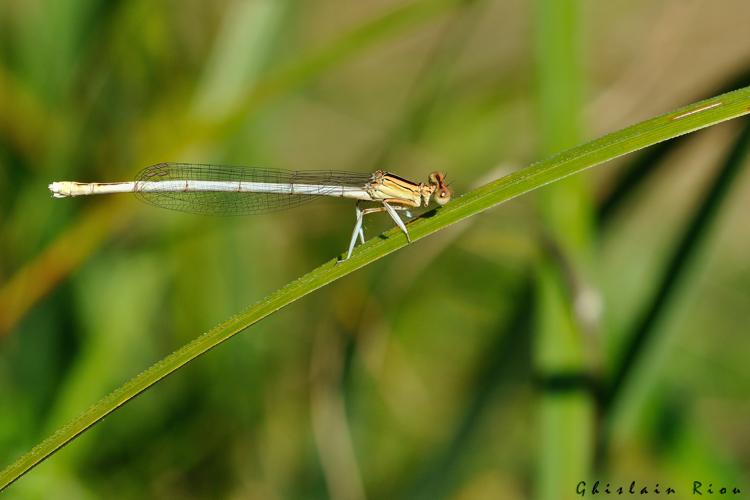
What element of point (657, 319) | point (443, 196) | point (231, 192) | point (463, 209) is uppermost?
point (231, 192)

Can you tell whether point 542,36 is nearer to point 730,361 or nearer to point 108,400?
point 108,400

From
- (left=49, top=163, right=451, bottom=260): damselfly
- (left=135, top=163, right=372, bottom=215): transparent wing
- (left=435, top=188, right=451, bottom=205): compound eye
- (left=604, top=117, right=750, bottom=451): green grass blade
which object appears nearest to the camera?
(left=604, top=117, right=750, bottom=451): green grass blade

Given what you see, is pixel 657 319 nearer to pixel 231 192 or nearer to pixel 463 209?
pixel 463 209

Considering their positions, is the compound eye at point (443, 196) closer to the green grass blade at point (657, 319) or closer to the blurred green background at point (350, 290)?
the blurred green background at point (350, 290)

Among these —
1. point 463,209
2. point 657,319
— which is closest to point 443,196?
point 657,319

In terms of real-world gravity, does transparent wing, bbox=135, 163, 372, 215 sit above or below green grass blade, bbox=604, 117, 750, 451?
above

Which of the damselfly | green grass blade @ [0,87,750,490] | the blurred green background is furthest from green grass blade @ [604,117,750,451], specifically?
the damselfly

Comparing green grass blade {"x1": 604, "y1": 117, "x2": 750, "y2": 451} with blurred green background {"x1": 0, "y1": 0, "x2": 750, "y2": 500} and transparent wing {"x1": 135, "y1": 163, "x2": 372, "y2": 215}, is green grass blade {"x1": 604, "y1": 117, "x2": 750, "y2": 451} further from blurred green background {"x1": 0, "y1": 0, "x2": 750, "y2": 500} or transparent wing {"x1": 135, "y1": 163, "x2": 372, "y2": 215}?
transparent wing {"x1": 135, "y1": 163, "x2": 372, "y2": 215}
